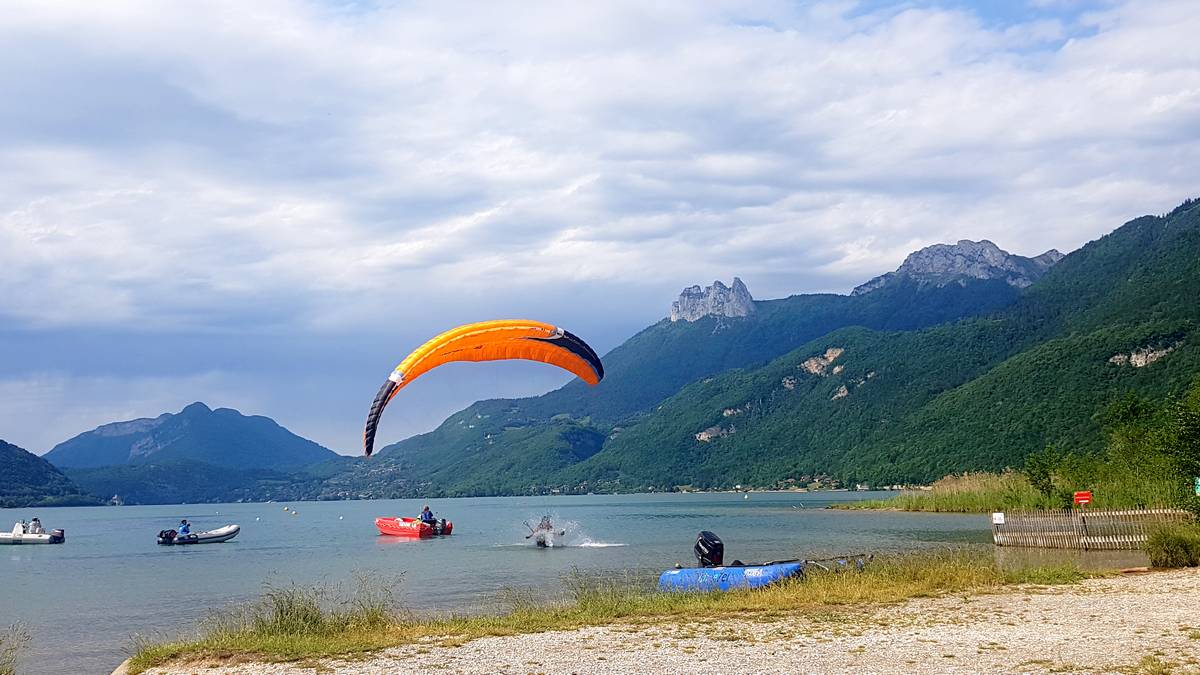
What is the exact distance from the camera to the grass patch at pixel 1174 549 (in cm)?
1997

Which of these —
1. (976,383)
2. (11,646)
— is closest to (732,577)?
(11,646)

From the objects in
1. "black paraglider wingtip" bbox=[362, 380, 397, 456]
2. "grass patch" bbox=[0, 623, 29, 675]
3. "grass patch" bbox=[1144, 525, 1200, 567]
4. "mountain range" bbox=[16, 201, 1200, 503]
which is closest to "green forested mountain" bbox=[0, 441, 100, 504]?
"mountain range" bbox=[16, 201, 1200, 503]

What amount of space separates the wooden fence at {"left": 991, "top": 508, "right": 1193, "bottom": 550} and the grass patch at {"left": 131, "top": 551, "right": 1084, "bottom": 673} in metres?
10.0

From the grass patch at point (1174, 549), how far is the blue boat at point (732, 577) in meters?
7.69

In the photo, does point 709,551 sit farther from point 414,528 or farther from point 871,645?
point 414,528

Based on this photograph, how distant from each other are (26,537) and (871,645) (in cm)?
6925

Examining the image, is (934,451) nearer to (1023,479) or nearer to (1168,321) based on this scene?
(1168,321)

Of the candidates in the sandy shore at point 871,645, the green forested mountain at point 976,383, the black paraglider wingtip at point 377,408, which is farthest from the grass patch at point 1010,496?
the black paraglider wingtip at point 377,408

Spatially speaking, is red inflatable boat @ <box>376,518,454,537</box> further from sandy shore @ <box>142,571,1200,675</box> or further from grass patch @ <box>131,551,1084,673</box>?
sandy shore @ <box>142,571,1200,675</box>

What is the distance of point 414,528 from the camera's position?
201 ft

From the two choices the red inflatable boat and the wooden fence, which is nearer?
the wooden fence

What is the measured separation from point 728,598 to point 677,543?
29372 mm

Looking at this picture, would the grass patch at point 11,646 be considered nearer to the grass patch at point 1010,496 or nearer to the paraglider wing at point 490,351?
the paraglider wing at point 490,351

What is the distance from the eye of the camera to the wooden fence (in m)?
27.4
